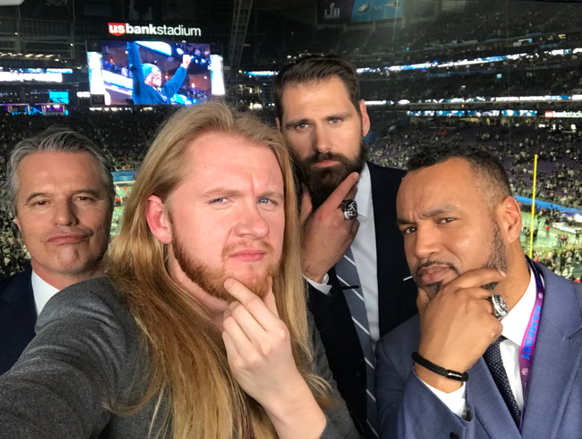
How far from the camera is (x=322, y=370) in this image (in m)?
1.27

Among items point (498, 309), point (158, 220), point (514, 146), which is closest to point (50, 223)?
point (158, 220)

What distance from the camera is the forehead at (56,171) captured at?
1.67 meters

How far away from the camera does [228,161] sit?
106 cm

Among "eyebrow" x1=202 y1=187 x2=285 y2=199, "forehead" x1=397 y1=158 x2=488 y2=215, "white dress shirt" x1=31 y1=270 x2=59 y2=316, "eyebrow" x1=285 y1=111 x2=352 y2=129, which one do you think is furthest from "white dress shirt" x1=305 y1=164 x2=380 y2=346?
"white dress shirt" x1=31 y1=270 x2=59 y2=316

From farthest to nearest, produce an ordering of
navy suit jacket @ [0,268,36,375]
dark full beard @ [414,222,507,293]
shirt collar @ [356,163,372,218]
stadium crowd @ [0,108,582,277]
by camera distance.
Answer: stadium crowd @ [0,108,582,277] → shirt collar @ [356,163,372,218] → navy suit jacket @ [0,268,36,375] → dark full beard @ [414,222,507,293]

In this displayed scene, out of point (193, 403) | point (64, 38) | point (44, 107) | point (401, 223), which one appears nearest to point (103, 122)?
point (44, 107)

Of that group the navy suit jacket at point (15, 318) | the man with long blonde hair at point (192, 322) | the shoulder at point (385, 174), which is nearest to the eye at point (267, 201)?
the man with long blonde hair at point (192, 322)

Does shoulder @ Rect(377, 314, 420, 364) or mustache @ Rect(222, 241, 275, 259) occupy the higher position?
mustache @ Rect(222, 241, 275, 259)

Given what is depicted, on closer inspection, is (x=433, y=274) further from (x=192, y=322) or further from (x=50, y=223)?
(x=50, y=223)

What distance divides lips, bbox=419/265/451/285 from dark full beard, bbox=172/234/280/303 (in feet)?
1.59

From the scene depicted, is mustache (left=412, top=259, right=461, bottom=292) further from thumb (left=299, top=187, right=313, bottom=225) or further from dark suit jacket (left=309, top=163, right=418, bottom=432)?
thumb (left=299, top=187, right=313, bottom=225)

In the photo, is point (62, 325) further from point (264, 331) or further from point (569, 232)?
point (569, 232)

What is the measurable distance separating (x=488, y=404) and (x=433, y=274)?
0.36m

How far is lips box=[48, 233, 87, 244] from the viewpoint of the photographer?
1624mm
